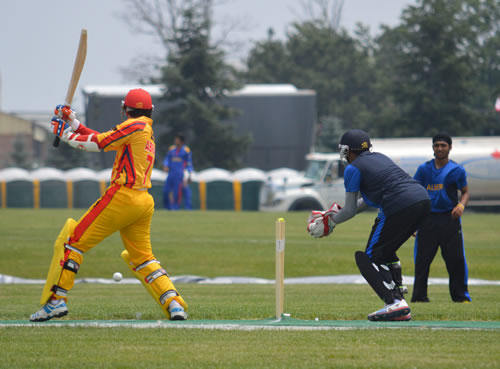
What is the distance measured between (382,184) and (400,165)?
2145 cm

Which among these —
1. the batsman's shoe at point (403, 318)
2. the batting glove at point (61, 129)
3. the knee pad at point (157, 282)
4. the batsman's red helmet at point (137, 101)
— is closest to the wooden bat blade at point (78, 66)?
the batting glove at point (61, 129)

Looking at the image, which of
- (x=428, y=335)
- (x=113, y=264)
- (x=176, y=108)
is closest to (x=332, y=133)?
(x=176, y=108)

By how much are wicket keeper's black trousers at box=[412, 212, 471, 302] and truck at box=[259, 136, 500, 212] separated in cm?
1758

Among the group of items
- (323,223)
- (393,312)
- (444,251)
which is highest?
(323,223)

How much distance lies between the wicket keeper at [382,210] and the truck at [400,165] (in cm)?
2014

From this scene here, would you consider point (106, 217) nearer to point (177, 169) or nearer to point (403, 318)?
point (403, 318)

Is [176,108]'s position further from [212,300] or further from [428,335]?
[428,335]

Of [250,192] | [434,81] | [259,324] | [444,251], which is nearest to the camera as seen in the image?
[259,324]

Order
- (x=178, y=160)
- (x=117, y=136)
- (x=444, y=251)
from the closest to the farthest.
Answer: (x=117, y=136), (x=444, y=251), (x=178, y=160)

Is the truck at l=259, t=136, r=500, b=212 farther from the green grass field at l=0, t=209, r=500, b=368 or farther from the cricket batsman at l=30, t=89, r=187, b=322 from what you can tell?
the cricket batsman at l=30, t=89, r=187, b=322

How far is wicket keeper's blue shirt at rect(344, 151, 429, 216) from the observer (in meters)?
7.66

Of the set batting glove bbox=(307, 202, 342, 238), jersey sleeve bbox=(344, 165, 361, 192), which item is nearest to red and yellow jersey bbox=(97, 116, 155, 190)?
batting glove bbox=(307, 202, 342, 238)

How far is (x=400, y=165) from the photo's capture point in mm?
28781

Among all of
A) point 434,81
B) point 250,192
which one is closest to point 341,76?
point 434,81
